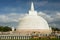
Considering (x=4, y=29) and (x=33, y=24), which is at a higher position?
(x=33, y=24)

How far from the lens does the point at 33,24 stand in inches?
2721

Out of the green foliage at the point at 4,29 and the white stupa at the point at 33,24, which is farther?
the green foliage at the point at 4,29

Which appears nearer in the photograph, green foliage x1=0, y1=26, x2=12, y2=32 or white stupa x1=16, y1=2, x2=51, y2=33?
white stupa x1=16, y1=2, x2=51, y2=33

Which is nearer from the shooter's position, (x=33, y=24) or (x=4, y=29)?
(x=33, y=24)

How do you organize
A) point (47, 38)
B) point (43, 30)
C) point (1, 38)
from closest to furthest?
point (47, 38) → point (1, 38) → point (43, 30)

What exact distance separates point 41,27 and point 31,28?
2796mm

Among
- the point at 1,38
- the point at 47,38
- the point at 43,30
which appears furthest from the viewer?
the point at 43,30

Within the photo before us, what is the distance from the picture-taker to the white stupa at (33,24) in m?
68.4

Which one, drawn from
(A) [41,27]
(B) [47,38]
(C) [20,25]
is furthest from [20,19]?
(B) [47,38]

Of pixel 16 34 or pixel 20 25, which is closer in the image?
pixel 16 34

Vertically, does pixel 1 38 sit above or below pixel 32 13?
below

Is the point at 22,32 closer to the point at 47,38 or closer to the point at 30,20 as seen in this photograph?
the point at 30,20

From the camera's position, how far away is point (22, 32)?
2653 inches

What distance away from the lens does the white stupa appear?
68.4m
